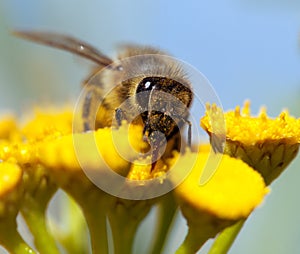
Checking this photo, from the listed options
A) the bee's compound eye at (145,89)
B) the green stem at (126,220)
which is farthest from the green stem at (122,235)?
the bee's compound eye at (145,89)

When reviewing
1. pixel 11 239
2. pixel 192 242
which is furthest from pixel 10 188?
pixel 192 242

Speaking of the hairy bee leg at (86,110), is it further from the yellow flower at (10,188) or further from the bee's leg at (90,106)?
the yellow flower at (10,188)

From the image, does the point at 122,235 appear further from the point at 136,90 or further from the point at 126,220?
the point at 136,90

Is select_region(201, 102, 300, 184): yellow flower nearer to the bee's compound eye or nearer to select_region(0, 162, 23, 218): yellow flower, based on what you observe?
the bee's compound eye

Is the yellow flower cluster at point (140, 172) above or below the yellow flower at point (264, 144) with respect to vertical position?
below

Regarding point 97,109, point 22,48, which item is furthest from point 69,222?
point 22,48

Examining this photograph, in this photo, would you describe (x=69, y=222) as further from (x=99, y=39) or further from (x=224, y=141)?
(x=99, y=39)
